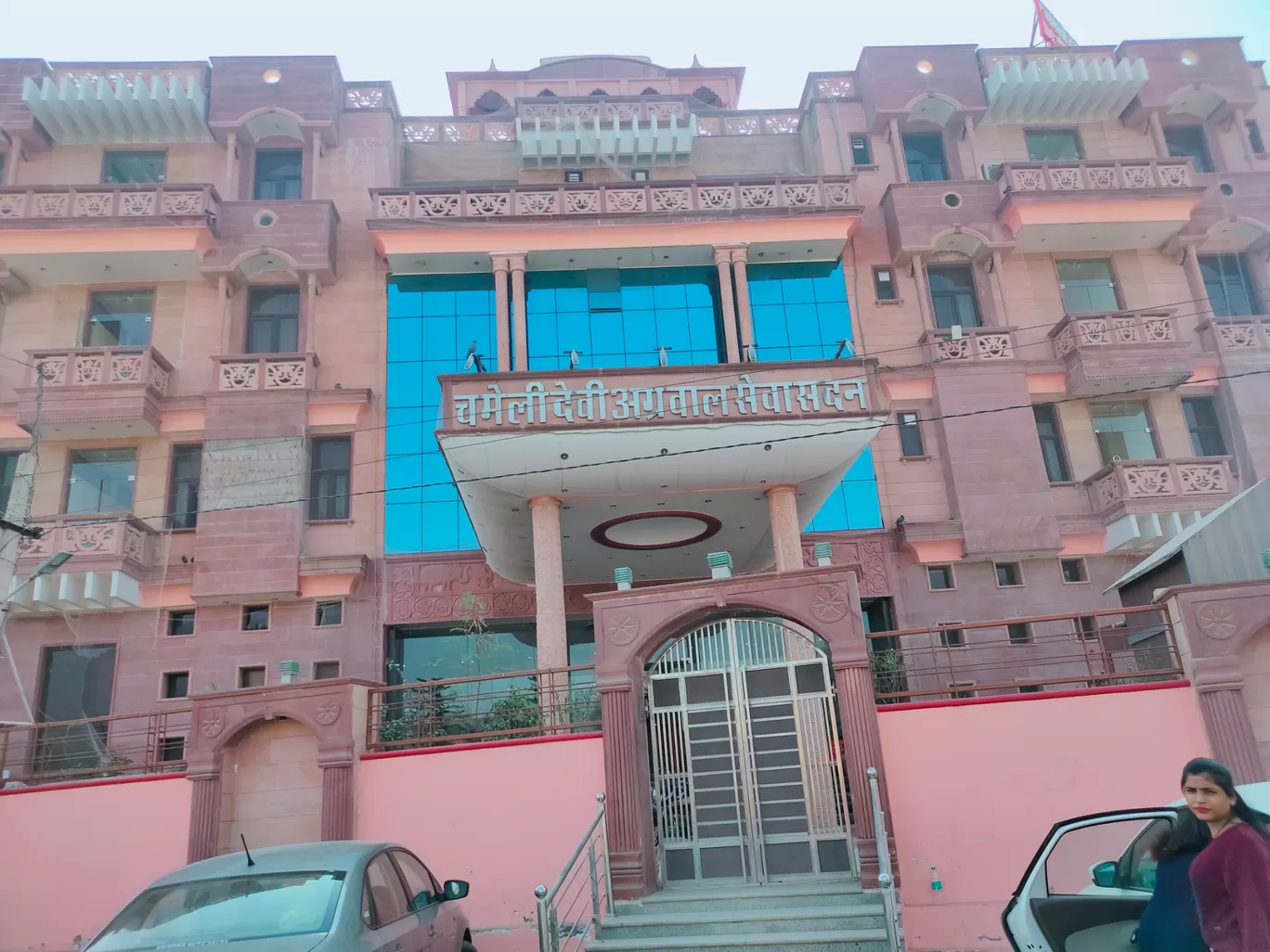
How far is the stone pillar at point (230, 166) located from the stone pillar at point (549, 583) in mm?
12146

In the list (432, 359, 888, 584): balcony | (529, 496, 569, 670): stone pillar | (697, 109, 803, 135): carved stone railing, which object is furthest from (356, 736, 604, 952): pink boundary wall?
(697, 109, 803, 135): carved stone railing

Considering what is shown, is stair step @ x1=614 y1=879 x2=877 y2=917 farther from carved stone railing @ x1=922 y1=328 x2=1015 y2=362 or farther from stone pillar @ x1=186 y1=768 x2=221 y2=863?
carved stone railing @ x1=922 y1=328 x2=1015 y2=362

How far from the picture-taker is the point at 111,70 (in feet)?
71.0

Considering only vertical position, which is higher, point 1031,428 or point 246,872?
point 1031,428

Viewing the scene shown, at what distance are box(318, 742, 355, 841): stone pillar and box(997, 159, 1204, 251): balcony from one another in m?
17.8

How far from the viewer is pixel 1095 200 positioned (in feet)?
68.3

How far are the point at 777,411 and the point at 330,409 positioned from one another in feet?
34.4

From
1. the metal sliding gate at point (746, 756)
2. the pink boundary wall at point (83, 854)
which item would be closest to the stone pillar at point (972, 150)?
the metal sliding gate at point (746, 756)

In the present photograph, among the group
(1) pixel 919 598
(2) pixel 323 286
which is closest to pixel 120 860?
(2) pixel 323 286

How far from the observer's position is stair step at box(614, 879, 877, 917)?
9312mm

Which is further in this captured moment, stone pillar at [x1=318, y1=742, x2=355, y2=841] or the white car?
stone pillar at [x1=318, y1=742, x2=355, y2=841]

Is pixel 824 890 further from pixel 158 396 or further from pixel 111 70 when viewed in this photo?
pixel 111 70

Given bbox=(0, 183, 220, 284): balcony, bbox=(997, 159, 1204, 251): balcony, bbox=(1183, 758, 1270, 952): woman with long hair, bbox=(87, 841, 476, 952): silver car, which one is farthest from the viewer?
bbox=(997, 159, 1204, 251): balcony

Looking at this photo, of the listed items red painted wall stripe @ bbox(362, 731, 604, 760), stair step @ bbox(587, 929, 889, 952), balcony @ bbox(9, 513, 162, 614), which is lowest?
stair step @ bbox(587, 929, 889, 952)
